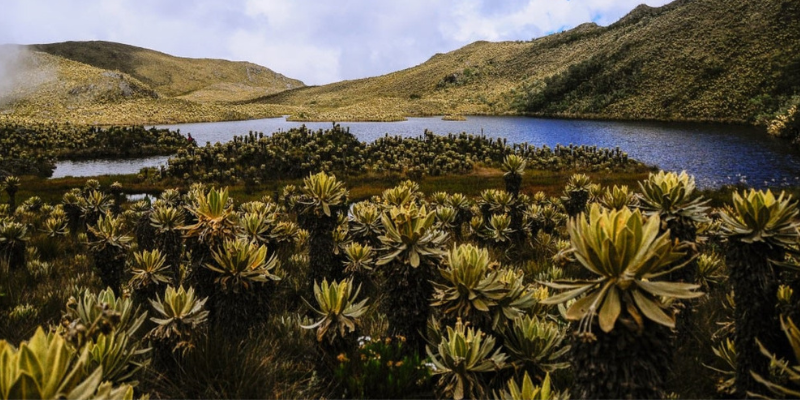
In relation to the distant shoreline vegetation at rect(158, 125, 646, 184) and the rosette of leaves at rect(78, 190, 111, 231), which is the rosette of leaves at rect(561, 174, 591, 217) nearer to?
the rosette of leaves at rect(78, 190, 111, 231)

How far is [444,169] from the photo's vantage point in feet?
81.3

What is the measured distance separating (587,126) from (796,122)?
21391mm

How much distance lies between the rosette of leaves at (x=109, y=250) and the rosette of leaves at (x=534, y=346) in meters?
5.56

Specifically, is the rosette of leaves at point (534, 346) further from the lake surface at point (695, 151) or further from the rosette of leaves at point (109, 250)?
the lake surface at point (695, 151)

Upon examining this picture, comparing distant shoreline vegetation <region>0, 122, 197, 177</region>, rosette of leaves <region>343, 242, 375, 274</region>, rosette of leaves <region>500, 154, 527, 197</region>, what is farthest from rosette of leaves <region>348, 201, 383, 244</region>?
distant shoreline vegetation <region>0, 122, 197, 177</region>

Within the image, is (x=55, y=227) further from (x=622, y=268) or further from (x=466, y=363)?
(x=622, y=268)

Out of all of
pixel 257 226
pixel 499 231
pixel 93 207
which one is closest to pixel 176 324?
pixel 257 226

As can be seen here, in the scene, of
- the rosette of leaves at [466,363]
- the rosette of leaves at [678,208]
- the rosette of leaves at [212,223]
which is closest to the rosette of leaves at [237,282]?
the rosette of leaves at [212,223]

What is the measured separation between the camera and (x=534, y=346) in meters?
3.17

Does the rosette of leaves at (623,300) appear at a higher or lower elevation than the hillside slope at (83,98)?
lower

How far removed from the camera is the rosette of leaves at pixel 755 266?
2.86 metres

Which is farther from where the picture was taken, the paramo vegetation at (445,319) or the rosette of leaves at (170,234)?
the rosette of leaves at (170,234)

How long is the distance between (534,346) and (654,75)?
73884mm

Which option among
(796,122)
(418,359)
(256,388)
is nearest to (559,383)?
(418,359)
